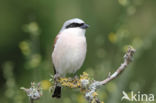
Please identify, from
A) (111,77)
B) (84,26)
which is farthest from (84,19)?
(111,77)

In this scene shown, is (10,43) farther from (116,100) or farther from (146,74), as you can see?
(116,100)

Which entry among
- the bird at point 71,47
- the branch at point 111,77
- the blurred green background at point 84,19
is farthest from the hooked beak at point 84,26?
the blurred green background at point 84,19

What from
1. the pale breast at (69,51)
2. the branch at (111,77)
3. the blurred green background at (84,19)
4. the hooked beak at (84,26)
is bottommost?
the branch at (111,77)

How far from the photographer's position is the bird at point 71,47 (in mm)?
4078

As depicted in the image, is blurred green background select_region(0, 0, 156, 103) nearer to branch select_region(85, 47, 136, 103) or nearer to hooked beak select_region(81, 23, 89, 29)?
hooked beak select_region(81, 23, 89, 29)

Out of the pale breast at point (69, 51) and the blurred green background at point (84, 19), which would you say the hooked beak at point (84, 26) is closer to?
the pale breast at point (69, 51)

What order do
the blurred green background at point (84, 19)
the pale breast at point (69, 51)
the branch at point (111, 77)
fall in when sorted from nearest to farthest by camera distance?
the branch at point (111, 77) < the pale breast at point (69, 51) < the blurred green background at point (84, 19)

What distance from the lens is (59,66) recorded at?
425 cm

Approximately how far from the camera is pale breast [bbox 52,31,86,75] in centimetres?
407

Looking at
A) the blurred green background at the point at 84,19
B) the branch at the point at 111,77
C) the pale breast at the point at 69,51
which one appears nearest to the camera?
the branch at the point at 111,77

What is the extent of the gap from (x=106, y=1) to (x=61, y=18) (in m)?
0.86

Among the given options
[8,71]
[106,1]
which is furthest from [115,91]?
[106,1]

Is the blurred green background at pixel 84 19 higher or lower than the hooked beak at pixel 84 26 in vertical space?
higher

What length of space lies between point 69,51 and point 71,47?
0.04 m
